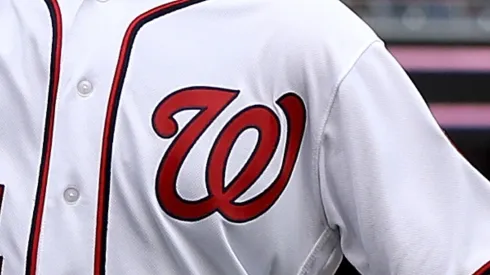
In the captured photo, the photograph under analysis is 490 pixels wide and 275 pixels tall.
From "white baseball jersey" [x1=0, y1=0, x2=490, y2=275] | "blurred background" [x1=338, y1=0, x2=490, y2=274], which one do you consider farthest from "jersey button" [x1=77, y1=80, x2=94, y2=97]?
"blurred background" [x1=338, y1=0, x2=490, y2=274]

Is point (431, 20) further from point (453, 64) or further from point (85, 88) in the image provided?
point (85, 88)

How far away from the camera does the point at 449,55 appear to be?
11.4 ft

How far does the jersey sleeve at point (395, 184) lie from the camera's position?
0.90 m

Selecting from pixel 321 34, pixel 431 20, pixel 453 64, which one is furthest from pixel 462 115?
pixel 321 34

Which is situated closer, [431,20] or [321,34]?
[321,34]

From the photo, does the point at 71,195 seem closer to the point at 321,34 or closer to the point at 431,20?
the point at 321,34

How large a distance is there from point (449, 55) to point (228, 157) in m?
2.67

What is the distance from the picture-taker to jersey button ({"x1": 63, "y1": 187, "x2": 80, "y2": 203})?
0.92 metres

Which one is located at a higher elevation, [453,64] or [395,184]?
[395,184]

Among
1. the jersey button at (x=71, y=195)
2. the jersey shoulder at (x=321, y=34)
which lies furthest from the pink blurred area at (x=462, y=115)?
the jersey button at (x=71, y=195)

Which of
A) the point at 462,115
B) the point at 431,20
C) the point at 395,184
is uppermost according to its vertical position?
the point at 395,184

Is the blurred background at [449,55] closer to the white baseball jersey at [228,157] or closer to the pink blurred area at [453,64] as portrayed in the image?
the pink blurred area at [453,64]

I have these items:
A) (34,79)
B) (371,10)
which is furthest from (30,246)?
(371,10)

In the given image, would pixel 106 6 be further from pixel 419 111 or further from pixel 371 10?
pixel 371 10
